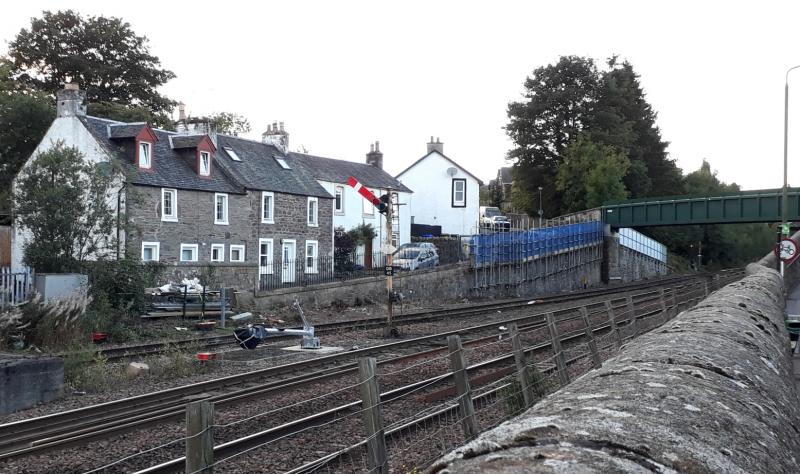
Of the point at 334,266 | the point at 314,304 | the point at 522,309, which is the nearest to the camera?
the point at 314,304

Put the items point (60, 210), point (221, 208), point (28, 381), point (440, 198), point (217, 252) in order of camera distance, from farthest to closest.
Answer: point (440, 198) → point (221, 208) → point (217, 252) → point (60, 210) → point (28, 381)

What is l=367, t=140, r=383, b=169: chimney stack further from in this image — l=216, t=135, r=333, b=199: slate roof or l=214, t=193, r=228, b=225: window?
l=214, t=193, r=228, b=225: window

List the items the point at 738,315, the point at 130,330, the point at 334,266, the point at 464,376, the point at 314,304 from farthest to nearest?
1. the point at 334,266
2. the point at 314,304
3. the point at 130,330
4. the point at 738,315
5. the point at 464,376

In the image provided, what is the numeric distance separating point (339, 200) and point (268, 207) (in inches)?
343

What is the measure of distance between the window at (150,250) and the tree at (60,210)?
8972mm

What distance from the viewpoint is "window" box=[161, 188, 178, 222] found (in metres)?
32.4

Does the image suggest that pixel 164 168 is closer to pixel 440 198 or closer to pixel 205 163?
pixel 205 163

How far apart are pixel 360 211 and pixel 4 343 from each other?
3207 centimetres

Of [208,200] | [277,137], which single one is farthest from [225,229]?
[277,137]

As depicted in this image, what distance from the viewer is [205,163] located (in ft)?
117

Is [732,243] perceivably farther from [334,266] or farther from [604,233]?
[334,266]

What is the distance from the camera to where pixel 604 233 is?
193ft

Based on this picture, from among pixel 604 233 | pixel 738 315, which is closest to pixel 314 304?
pixel 738 315

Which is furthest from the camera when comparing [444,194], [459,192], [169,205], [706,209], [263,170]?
[444,194]
